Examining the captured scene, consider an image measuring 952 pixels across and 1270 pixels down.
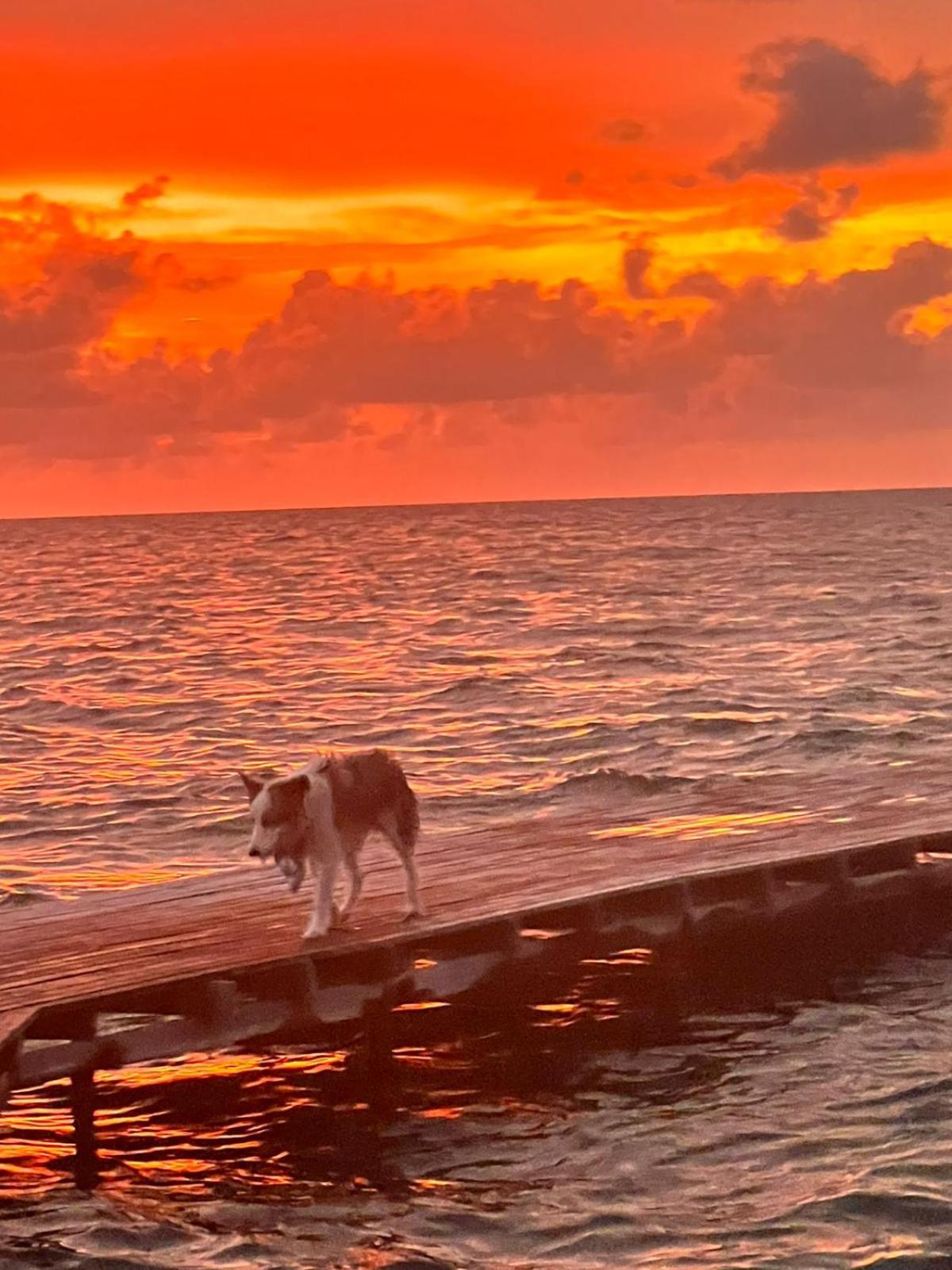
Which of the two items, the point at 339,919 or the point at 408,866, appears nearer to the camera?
the point at 339,919

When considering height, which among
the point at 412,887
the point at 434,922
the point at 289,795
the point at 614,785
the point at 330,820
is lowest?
the point at 614,785

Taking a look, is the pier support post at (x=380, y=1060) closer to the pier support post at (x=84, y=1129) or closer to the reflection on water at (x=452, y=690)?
the pier support post at (x=84, y=1129)

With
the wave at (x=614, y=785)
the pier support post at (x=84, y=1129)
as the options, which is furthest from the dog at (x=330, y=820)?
the wave at (x=614, y=785)

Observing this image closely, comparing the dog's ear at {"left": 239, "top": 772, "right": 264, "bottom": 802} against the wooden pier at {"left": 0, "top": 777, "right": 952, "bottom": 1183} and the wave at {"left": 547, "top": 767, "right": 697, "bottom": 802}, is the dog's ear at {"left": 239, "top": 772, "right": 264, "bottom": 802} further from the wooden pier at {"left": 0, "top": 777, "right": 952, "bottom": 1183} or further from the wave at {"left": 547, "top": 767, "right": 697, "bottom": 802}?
the wave at {"left": 547, "top": 767, "right": 697, "bottom": 802}

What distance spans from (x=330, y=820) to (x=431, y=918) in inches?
51.5

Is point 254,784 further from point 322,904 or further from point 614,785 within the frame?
point 614,785

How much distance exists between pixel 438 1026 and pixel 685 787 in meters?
13.4

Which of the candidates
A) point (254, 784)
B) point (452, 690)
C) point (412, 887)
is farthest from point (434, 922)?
point (452, 690)

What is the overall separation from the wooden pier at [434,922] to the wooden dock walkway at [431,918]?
0.02 m

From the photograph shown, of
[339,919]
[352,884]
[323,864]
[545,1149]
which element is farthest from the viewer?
[352,884]

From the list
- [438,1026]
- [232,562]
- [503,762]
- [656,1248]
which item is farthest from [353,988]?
[232,562]

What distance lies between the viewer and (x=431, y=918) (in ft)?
40.1

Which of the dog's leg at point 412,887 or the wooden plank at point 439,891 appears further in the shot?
the dog's leg at point 412,887

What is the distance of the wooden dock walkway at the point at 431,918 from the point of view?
36.1 ft
